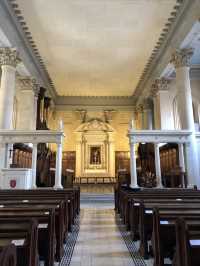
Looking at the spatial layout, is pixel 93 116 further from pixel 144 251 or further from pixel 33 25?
pixel 144 251

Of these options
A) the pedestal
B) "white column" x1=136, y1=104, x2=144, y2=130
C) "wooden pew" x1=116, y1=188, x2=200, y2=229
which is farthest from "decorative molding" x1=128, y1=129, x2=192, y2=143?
"white column" x1=136, y1=104, x2=144, y2=130

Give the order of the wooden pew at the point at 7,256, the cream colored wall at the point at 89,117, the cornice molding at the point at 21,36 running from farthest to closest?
the cream colored wall at the point at 89,117 < the cornice molding at the point at 21,36 < the wooden pew at the point at 7,256

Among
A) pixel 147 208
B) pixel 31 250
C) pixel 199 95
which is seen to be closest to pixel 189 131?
pixel 199 95

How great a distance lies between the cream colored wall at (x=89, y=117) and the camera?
60.8ft

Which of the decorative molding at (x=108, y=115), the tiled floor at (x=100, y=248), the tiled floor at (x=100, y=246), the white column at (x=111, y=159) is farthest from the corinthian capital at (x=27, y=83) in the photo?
the tiled floor at (x=100, y=248)

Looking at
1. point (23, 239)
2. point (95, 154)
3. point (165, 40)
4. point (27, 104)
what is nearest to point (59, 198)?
point (23, 239)

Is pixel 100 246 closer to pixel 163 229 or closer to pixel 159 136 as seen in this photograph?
pixel 163 229

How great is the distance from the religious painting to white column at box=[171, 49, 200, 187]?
31.0 feet

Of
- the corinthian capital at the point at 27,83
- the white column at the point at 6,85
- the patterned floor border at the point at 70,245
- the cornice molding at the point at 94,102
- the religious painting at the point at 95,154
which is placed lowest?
the patterned floor border at the point at 70,245

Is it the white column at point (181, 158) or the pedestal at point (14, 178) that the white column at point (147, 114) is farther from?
the pedestal at point (14, 178)

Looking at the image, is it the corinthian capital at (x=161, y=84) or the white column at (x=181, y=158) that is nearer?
the white column at (x=181, y=158)

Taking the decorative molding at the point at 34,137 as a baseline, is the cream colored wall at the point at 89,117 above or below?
above

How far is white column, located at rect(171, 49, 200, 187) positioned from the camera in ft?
29.3

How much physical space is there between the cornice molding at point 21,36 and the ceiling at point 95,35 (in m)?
0.27
